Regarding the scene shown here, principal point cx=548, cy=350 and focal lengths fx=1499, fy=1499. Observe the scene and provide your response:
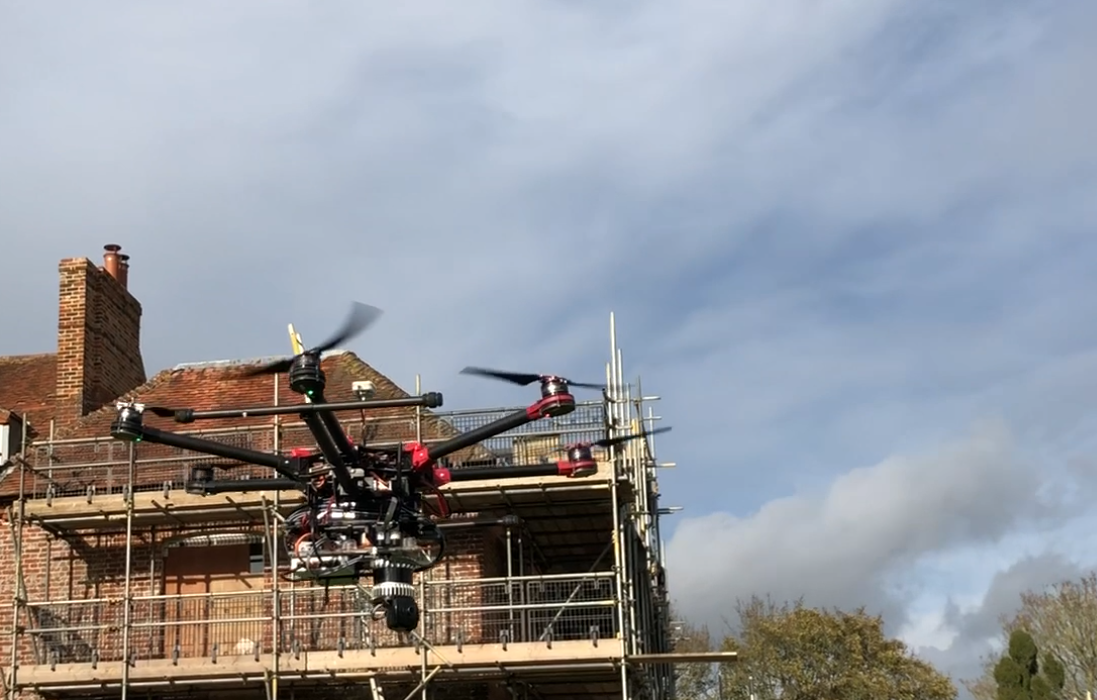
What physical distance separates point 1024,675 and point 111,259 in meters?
24.3

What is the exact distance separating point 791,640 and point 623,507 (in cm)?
2066

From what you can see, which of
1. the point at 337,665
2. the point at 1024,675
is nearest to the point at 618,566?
the point at 337,665

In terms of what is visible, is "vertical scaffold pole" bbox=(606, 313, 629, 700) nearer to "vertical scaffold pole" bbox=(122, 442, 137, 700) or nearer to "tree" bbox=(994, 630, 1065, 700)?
"vertical scaffold pole" bbox=(122, 442, 137, 700)

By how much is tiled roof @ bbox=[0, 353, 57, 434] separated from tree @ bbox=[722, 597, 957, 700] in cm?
1968

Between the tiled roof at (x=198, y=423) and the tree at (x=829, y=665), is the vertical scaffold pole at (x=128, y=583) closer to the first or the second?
the tiled roof at (x=198, y=423)

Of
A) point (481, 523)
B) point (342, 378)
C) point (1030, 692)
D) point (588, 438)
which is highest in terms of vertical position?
point (342, 378)

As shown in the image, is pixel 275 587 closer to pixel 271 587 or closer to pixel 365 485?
pixel 271 587

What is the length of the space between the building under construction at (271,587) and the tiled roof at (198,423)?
1.7 inches

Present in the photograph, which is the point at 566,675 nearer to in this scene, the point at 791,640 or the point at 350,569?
the point at 350,569

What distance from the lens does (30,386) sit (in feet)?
81.4

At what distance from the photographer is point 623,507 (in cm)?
2033

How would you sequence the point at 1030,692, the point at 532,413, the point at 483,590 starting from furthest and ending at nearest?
the point at 1030,692 < the point at 483,590 < the point at 532,413

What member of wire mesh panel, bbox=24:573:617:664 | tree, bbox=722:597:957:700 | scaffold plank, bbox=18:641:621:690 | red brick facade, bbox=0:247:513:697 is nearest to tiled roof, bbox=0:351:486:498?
red brick facade, bbox=0:247:513:697

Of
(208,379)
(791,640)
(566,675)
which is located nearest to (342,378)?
(208,379)
